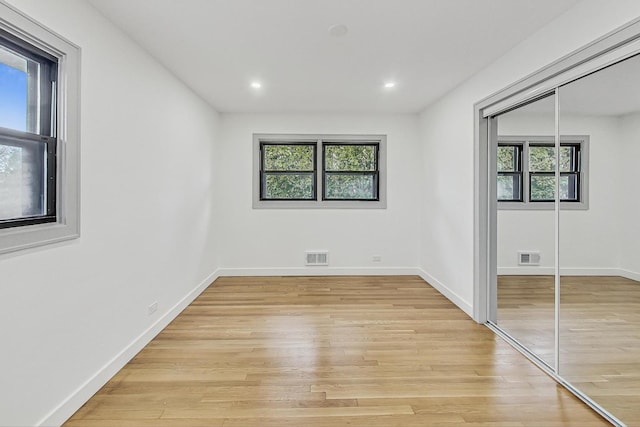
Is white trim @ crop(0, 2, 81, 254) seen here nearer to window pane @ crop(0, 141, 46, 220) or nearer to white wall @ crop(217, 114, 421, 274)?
window pane @ crop(0, 141, 46, 220)

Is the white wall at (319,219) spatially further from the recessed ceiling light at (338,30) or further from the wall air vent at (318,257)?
the recessed ceiling light at (338,30)

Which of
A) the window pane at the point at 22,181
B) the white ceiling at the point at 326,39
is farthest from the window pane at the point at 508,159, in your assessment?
the window pane at the point at 22,181

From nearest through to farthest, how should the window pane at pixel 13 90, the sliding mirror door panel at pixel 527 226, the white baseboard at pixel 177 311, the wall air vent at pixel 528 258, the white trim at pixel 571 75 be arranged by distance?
the window pane at pixel 13 90 < the white trim at pixel 571 75 < the white baseboard at pixel 177 311 < the sliding mirror door panel at pixel 527 226 < the wall air vent at pixel 528 258

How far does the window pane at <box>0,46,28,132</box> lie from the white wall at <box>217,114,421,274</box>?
11.3 ft

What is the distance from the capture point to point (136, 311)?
274 centimetres

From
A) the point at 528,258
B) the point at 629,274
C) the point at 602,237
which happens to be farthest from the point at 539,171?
the point at 629,274

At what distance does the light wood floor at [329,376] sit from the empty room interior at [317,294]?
0.07 ft

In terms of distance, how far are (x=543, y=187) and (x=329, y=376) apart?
2.21 metres

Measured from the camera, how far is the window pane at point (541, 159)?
8.00 ft

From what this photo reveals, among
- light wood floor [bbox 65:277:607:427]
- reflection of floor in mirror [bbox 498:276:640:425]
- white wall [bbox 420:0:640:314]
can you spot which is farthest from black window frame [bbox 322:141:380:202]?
reflection of floor in mirror [bbox 498:276:640:425]

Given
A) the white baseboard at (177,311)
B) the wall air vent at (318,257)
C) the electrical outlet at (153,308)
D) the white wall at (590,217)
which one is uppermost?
the white wall at (590,217)

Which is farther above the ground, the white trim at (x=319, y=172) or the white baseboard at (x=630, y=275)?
the white trim at (x=319, y=172)

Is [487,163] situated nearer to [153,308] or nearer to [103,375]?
[153,308]

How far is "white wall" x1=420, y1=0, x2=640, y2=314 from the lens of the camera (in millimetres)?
2074
